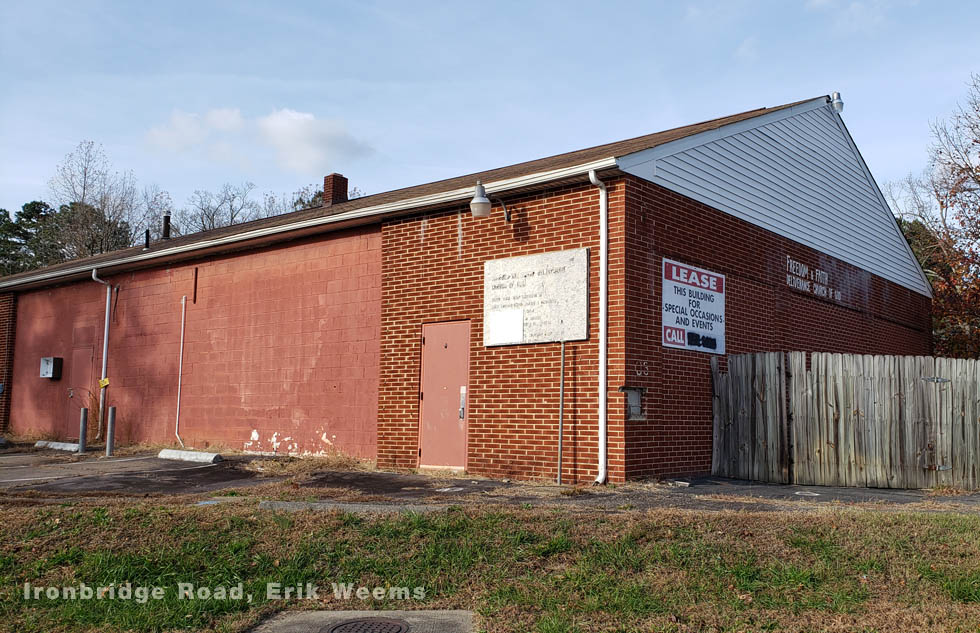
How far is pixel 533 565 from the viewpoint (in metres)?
6.20

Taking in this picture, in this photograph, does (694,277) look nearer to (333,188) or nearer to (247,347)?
(247,347)

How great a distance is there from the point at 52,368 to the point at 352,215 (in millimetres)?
10973

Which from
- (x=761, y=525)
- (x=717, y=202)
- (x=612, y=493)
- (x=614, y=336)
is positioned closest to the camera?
(x=761, y=525)

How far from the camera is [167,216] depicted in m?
25.8

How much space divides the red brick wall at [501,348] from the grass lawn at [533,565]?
10.5 feet

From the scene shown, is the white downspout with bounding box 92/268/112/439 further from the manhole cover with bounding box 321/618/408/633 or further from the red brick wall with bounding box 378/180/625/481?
the manhole cover with bounding box 321/618/408/633

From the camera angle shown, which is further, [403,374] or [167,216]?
[167,216]

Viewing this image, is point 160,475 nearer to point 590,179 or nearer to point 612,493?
point 612,493

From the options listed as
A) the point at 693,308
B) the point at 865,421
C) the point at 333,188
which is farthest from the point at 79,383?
the point at 865,421

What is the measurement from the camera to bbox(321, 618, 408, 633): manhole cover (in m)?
5.09

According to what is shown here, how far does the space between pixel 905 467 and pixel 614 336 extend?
442 cm

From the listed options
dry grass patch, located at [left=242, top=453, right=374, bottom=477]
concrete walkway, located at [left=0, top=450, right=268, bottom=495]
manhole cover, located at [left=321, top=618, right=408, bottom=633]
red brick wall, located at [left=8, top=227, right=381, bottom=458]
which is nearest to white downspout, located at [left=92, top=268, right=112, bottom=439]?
red brick wall, located at [left=8, top=227, right=381, bottom=458]

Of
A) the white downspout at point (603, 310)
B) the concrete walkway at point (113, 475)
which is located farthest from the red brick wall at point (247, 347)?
the white downspout at point (603, 310)

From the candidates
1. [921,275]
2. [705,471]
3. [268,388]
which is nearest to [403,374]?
[268,388]
